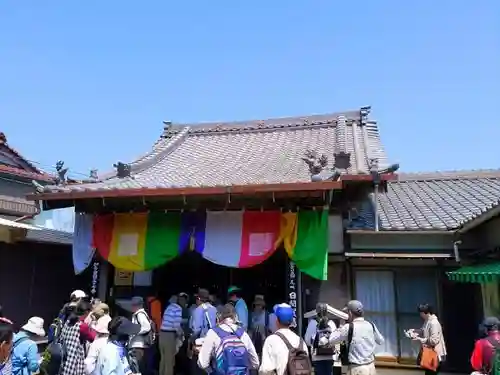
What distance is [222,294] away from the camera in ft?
38.2

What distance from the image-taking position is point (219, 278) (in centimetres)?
1191

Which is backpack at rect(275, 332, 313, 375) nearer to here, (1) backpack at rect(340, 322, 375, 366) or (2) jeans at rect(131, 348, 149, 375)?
(1) backpack at rect(340, 322, 375, 366)

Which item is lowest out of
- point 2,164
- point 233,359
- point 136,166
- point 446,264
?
point 233,359

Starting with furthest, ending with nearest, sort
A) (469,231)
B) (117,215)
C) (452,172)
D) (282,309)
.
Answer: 1. (452,172)
2. (117,215)
3. (469,231)
4. (282,309)

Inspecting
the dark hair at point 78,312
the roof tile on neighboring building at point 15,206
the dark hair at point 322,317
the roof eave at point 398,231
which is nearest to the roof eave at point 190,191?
the roof eave at point 398,231

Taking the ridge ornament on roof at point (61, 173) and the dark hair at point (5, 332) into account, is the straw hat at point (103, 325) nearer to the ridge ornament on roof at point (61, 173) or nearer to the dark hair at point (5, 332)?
the dark hair at point (5, 332)

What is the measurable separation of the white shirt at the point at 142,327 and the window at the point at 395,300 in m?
4.55

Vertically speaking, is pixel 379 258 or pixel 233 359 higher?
pixel 379 258

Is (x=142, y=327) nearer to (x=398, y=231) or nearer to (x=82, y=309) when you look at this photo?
(x=82, y=309)

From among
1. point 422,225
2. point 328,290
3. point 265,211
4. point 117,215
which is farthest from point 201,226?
point 422,225

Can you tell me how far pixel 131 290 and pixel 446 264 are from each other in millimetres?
7390

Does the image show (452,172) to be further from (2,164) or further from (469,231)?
(2,164)

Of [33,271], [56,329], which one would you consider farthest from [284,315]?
[33,271]

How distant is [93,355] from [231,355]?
157 centimetres
